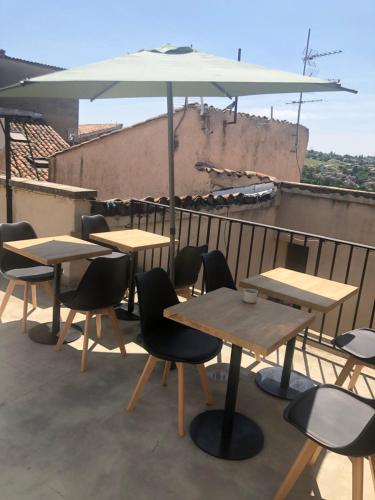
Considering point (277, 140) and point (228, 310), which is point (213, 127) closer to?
point (277, 140)

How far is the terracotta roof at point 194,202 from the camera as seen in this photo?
4539 mm

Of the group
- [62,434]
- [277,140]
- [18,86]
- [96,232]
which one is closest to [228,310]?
[62,434]

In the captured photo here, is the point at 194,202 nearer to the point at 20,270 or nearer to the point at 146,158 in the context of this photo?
the point at 20,270

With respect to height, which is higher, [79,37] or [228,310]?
[79,37]

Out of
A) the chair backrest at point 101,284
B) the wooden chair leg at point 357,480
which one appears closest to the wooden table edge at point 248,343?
the wooden chair leg at point 357,480

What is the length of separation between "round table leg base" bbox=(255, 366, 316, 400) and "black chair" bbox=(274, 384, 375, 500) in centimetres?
79

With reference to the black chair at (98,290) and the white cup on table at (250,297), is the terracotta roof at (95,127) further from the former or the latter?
the white cup on table at (250,297)

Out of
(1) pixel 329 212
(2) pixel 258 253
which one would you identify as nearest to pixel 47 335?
(2) pixel 258 253

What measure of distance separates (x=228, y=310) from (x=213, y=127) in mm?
8995

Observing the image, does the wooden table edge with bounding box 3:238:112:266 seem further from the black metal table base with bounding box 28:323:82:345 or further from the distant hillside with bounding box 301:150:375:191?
the distant hillside with bounding box 301:150:375:191

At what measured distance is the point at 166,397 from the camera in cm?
258

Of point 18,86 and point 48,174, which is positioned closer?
point 18,86

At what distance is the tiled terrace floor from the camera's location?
6.13 feet

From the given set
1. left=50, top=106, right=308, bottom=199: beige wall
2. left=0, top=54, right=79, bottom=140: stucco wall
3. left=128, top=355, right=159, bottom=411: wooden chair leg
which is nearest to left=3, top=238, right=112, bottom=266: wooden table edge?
left=128, top=355, right=159, bottom=411: wooden chair leg
